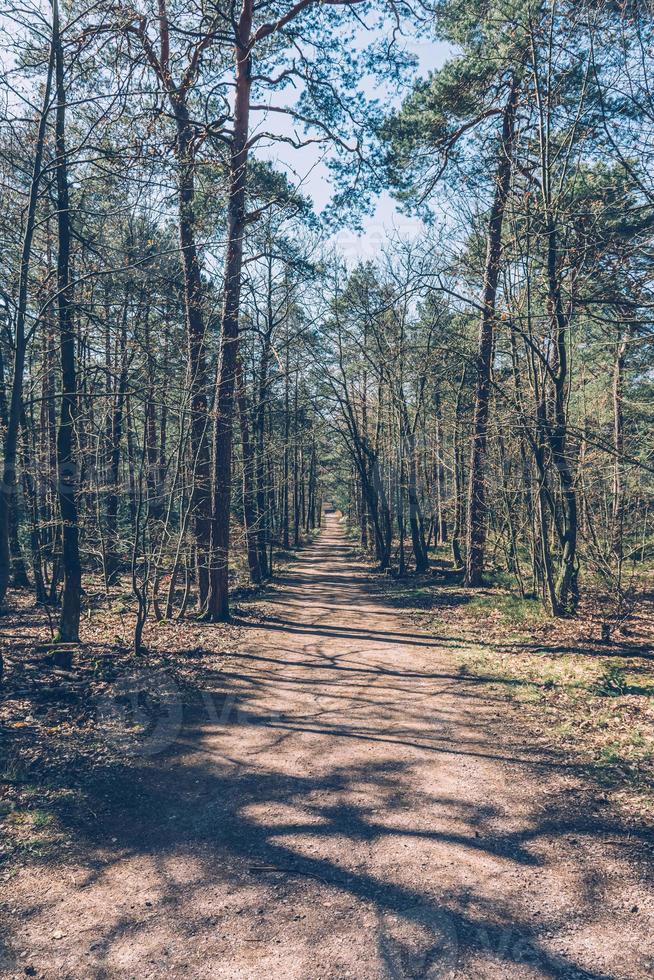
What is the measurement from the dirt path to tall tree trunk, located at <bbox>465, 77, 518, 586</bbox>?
6.73 meters

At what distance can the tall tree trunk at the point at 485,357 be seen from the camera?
11602 mm

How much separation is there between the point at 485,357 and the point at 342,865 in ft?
40.9

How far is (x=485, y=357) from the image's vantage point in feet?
47.0

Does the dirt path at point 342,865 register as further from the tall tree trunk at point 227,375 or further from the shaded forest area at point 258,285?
the tall tree trunk at point 227,375

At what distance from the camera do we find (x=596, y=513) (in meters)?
11.1

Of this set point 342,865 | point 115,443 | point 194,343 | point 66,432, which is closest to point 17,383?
point 66,432

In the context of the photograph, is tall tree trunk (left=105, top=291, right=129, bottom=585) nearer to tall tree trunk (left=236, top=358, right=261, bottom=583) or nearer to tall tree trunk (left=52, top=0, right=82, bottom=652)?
tall tree trunk (left=52, top=0, right=82, bottom=652)

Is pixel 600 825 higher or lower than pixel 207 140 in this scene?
lower

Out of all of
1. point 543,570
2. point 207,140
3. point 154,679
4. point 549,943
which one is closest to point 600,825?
point 549,943

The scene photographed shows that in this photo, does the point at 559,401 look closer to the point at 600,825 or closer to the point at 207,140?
the point at 600,825

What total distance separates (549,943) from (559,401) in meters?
8.56

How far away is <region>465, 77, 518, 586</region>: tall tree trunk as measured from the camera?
1160 centimetres

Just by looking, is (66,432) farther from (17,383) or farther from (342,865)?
(342,865)

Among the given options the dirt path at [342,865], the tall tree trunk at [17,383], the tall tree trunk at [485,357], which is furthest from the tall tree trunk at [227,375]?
the dirt path at [342,865]
